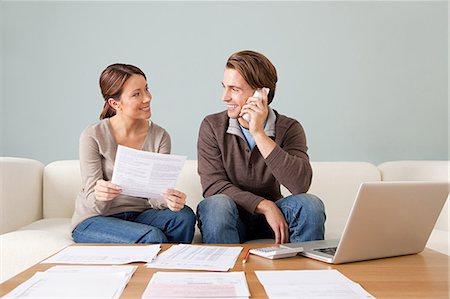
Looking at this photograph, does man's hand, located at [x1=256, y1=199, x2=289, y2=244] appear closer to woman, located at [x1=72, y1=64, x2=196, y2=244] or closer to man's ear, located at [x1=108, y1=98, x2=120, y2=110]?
woman, located at [x1=72, y1=64, x2=196, y2=244]

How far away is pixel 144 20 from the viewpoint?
2.69 metres

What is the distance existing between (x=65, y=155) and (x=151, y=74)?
24.9 inches

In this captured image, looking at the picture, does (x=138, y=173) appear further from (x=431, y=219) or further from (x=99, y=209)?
(x=431, y=219)

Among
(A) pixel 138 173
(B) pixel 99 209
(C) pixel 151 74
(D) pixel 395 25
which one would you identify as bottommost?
(B) pixel 99 209

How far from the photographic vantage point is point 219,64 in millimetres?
2699

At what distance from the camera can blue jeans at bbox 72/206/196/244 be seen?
63.0 inches

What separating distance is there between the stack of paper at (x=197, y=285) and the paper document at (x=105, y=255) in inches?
5.9

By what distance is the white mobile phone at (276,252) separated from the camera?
116cm

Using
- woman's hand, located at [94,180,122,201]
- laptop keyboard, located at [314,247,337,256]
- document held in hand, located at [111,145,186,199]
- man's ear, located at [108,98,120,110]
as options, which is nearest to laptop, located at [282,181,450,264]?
laptop keyboard, located at [314,247,337,256]

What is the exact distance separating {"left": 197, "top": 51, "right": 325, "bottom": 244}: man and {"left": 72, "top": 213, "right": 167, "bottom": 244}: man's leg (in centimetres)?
18

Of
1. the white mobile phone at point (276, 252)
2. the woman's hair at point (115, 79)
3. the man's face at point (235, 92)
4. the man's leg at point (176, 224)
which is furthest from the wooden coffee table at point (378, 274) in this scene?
the woman's hair at point (115, 79)

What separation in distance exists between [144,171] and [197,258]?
48cm

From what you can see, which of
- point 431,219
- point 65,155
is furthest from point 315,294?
point 65,155

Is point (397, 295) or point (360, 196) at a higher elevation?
point (360, 196)
